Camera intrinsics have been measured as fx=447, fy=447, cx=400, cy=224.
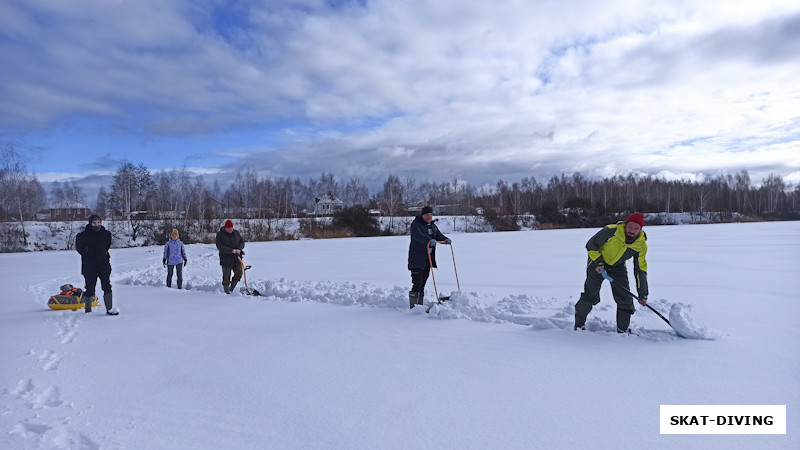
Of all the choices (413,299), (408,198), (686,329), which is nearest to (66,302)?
(413,299)

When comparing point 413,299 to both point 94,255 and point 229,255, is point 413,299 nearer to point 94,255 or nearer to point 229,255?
point 229,255

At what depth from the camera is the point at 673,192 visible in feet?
260

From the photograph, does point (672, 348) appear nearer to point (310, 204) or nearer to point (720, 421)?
point (720, 421)

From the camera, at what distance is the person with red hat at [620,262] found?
16.4 ft

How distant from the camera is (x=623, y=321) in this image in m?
5.23

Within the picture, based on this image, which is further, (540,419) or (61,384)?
(61,384)

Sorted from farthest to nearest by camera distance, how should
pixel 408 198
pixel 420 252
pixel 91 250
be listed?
pixel 408 198 < pixel 91 250 < pixel 420 252

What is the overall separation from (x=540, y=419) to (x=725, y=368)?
2.16 metres

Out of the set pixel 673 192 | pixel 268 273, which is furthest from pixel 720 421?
pixel 673 192

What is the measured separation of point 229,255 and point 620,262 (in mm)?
7546

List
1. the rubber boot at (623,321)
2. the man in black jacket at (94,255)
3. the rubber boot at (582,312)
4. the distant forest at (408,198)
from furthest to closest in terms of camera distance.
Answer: the distant forest at (408,198) < the man in black jacket at (94,255) < the rubber boot at (582,312) < the rubber boot at (623,321)

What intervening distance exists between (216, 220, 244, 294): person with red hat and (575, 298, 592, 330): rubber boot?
22.6 ft

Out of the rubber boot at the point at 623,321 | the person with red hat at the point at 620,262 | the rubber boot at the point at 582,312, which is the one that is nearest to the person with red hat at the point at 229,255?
the rubber boot at the point at 582,312

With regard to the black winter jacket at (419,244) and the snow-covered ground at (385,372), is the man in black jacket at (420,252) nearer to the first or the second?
the black winter jacket at (419,244)
